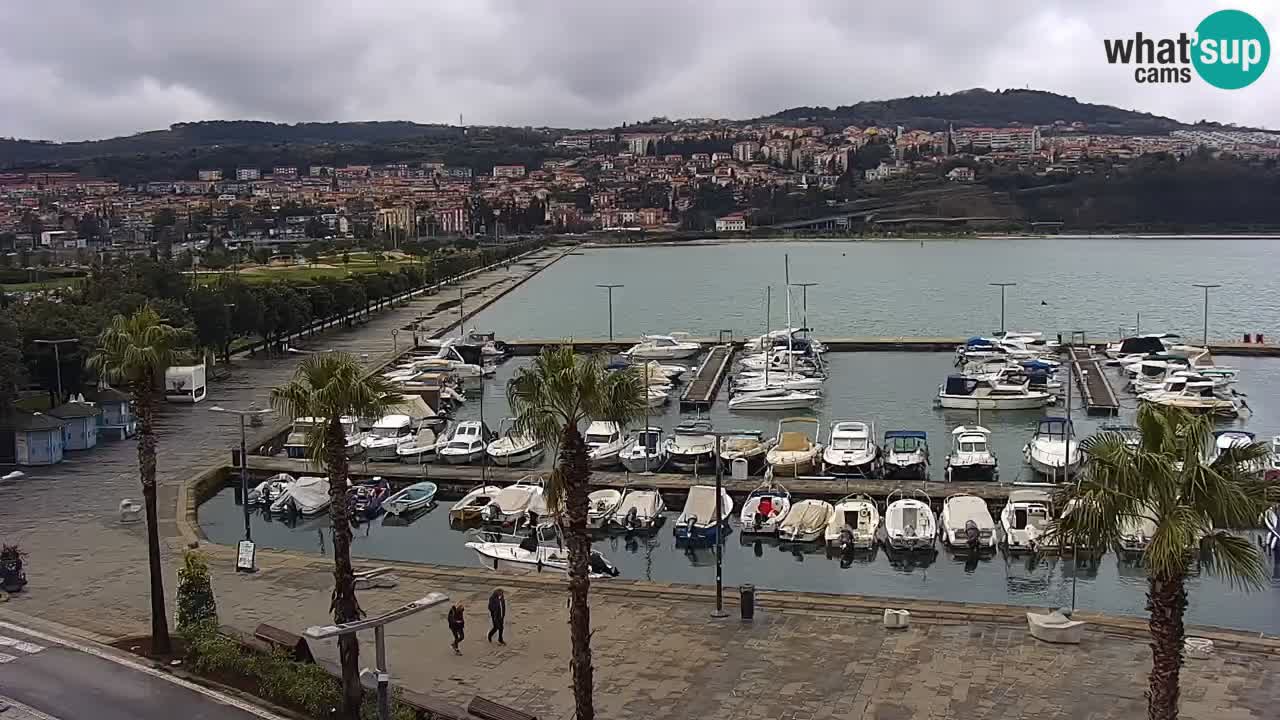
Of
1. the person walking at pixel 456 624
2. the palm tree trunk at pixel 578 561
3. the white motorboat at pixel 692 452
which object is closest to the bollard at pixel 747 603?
the person walking at pixel 456 624

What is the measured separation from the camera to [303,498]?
64.2ft

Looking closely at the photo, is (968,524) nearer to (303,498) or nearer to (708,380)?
(303,498)

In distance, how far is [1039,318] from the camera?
56188 mm

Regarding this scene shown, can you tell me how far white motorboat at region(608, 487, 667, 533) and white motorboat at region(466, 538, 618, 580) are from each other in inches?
98.2

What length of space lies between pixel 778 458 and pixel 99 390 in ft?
45.2

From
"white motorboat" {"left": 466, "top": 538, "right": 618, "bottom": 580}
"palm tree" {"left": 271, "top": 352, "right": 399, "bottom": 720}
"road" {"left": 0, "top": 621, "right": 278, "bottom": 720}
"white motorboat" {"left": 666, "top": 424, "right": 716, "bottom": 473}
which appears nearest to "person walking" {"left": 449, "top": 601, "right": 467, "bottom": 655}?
"palm tree" {"left": 271, "top": 352, "right": 399, "bottom": 720}

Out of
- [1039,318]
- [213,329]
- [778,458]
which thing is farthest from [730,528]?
[1039,318]

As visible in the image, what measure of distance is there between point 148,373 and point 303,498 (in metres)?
9.44

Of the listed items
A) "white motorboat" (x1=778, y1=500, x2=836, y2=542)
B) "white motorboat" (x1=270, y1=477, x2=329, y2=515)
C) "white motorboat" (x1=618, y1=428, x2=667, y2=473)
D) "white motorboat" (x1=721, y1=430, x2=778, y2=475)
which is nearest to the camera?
"white motorboat" (x1=778, y1=500, x2=836, y2=542)

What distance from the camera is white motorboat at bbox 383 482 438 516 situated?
19.6m

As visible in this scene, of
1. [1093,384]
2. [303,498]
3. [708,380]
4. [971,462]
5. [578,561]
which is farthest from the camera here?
[708,380]

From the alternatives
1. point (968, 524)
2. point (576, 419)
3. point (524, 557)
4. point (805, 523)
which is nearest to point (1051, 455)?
point (968, 524)

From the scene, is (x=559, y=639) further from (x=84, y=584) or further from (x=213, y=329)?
(x=213, y=329)

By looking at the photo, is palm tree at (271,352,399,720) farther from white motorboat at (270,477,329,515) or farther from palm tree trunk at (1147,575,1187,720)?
white motorboat at (270,477,329,515)
